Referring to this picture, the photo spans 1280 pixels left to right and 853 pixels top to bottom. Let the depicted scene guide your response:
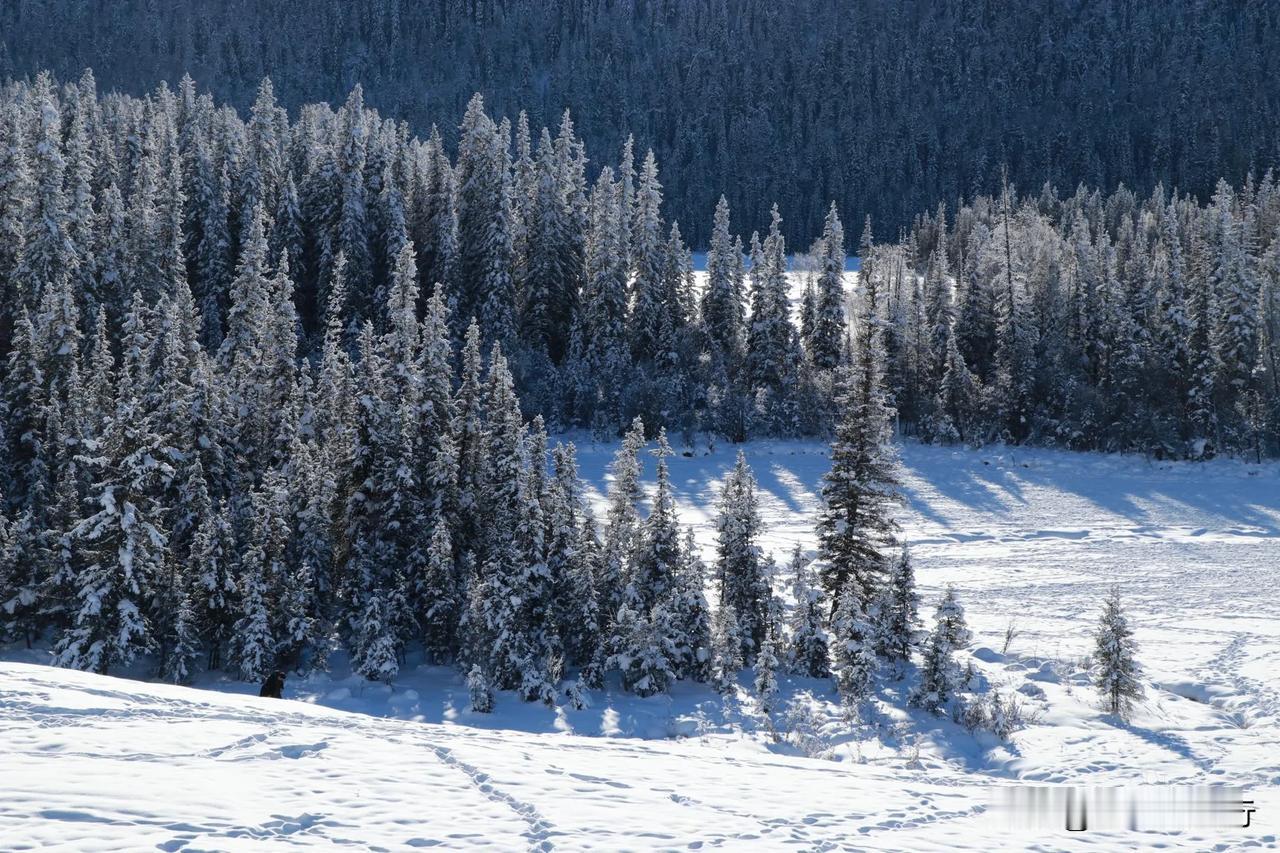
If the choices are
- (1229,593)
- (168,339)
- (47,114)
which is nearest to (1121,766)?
(1229,593)

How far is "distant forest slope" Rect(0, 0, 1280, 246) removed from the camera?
153m

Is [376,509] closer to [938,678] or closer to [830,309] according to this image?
[938,678]

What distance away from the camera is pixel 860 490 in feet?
99.1

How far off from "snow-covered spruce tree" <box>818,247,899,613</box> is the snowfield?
12.8 ft

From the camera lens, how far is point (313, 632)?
28.1 meters

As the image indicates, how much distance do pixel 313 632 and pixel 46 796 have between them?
51.4ft

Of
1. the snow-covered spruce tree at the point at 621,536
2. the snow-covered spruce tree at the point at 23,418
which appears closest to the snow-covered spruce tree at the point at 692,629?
the snow-covered spruce tree at the point at 621,536

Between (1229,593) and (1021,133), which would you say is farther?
(1021,133)

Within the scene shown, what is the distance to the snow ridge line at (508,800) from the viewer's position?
13219 mm

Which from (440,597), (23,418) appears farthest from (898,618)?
(23,418)

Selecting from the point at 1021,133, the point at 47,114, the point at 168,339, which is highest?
the point at 1021,133

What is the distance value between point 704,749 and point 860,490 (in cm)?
Answer: 1220

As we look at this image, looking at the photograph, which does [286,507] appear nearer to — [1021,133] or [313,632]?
[313,632]

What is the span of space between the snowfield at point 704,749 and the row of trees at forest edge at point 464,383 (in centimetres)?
212
